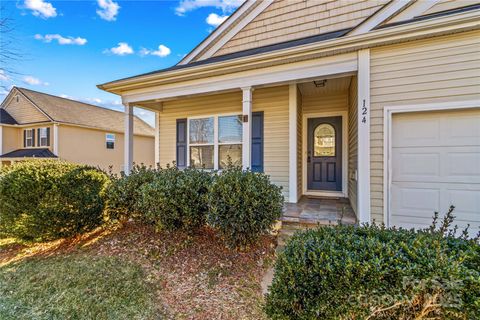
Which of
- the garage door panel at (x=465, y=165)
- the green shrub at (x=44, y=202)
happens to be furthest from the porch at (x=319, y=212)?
the green shrub at (x=44, y=202)

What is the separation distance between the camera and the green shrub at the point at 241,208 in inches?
123

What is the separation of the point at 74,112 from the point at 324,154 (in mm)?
16536

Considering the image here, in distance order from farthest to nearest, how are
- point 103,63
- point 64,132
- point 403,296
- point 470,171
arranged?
point 64,132 < point 103,63 < point 470,171 < point 403,296

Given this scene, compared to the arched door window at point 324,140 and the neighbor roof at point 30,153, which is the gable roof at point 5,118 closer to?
the neighbor roof at point 30,153

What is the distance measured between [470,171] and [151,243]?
4.78 meters

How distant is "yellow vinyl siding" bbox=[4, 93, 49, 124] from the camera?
14.3m

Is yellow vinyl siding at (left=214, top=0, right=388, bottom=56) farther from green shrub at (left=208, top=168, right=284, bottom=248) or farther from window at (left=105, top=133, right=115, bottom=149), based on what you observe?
window at (left=105, top=133, right=115, bottom=149)

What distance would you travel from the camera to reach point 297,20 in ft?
19.5

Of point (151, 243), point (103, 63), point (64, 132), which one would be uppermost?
point (103, 63)

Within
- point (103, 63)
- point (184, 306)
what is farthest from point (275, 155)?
point (103, 63)

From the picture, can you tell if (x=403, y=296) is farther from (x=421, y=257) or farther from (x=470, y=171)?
(x=470, y=171)

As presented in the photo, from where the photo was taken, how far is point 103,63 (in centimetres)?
977

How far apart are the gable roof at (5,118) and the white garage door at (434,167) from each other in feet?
66.4

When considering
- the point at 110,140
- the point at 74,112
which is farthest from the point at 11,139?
the point at 110,140
